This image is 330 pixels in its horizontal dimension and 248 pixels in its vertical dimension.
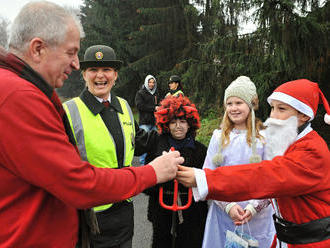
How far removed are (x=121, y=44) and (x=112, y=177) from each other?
17.6 m

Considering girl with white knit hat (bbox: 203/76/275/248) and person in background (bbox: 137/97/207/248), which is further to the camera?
person in background (bbox: 137/97/207/248)

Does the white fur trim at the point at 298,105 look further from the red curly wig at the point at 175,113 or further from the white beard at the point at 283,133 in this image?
the red curly wig at the point at 175,113

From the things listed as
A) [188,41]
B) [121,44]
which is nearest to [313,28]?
[188,41]

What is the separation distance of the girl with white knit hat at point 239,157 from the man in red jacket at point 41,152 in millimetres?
1427

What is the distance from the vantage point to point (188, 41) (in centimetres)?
1459

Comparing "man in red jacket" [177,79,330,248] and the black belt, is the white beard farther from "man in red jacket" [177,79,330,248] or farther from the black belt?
the black belt

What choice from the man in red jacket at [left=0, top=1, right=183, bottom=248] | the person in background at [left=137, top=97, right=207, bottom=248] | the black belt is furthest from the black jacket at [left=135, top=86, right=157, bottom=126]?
the man in red jacket at [left=0, top=1, right=183, bottom=248]

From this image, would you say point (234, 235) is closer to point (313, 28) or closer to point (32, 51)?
point (32, 51)

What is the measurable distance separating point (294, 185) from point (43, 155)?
151cm

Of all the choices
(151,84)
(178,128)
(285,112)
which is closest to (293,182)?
(285,112)

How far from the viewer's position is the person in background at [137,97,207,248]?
2807 millimetres

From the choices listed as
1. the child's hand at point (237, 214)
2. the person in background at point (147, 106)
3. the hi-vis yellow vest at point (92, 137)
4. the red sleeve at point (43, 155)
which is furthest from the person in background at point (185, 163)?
the person in background at point (147, 106)

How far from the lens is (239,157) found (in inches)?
104

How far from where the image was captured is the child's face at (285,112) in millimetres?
1954
